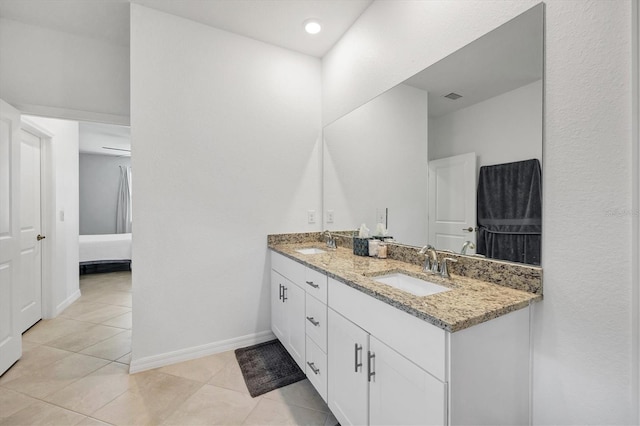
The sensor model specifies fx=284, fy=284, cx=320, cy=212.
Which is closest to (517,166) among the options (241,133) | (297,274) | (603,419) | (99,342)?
(603,419)

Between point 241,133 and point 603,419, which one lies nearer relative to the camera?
point 603,419

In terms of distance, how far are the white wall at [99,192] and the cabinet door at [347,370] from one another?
24.8 ft

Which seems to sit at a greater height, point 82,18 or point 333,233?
Answer: point 82,18

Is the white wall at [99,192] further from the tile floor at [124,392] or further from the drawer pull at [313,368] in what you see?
the drawer pull at [313,368]

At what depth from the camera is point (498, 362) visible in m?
1.01

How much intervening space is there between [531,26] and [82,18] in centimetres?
296

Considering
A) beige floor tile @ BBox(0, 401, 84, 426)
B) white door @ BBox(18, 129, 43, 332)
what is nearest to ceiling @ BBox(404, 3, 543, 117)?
beige floor tile @ BBox(0, 401, 84, 426)

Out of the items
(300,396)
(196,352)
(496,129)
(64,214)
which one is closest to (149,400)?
(196,352)

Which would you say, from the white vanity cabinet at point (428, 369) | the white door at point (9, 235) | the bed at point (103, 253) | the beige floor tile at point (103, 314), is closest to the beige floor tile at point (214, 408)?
the white vanity cabinet at point (428, 369)

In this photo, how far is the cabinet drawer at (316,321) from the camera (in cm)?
158

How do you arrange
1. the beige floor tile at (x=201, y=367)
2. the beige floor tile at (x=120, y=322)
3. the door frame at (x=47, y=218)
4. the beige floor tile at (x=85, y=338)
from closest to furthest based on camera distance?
the beige floor tile at (x=201, y=367), the beige floor tile at (x=85, y=338), the beige floor tile at (x=120, y=322), the door frame at (x=47, y=218)

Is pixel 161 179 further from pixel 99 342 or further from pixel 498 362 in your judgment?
pixel 498 362

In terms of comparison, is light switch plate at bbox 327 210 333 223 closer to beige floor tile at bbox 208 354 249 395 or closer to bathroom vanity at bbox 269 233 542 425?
bathroom vanity at bbox 269 233 542 425

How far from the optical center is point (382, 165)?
2.05 meters
